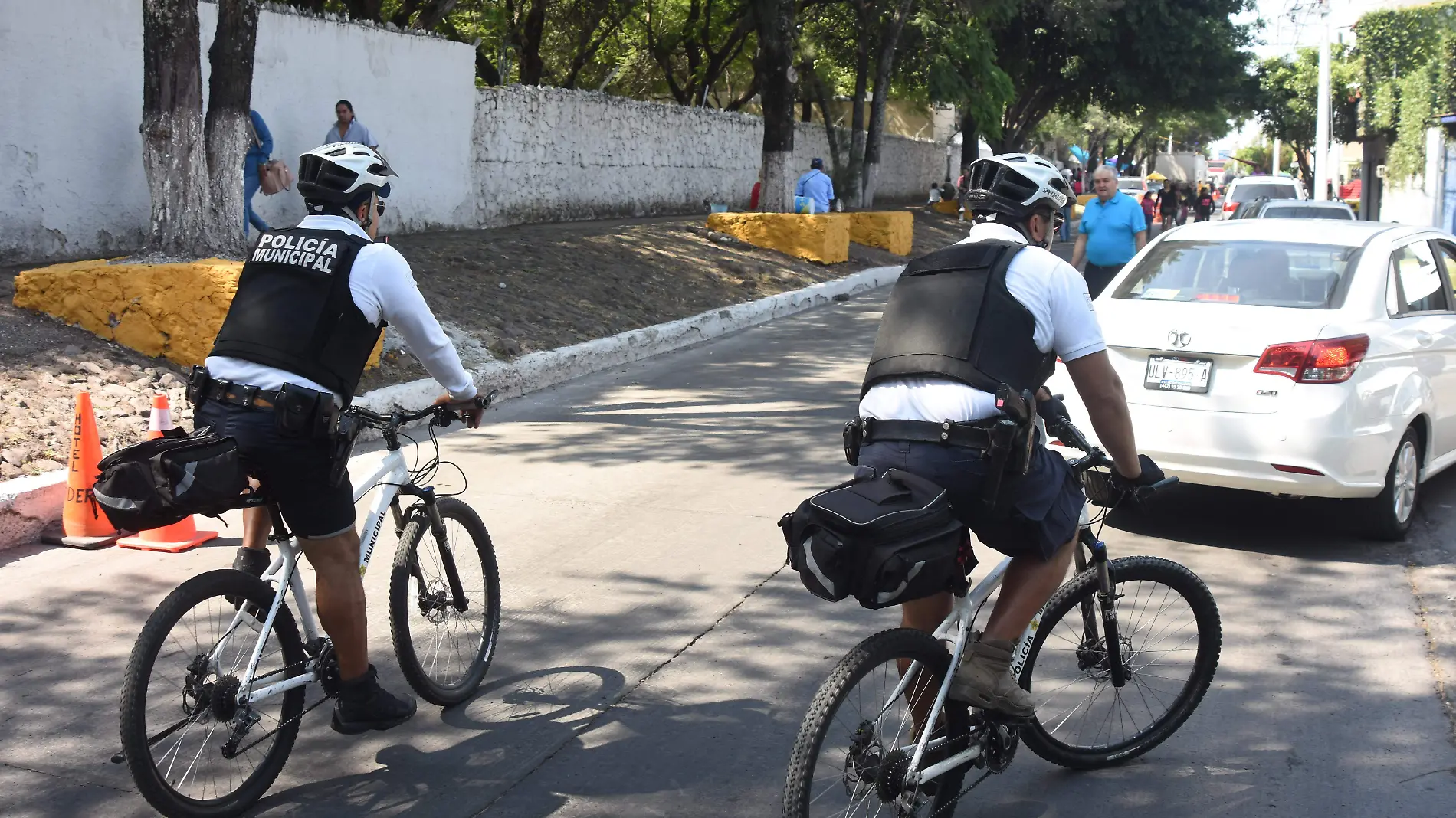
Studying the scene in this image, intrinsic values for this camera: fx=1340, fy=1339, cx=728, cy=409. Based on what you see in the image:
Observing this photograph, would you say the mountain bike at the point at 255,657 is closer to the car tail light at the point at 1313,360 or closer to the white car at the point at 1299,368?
the white car at the point at 1299,368

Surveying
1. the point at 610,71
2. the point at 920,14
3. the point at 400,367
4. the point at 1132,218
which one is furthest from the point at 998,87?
the point at 400,367

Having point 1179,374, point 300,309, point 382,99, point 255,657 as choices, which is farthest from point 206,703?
point 382,99

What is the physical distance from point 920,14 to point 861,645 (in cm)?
2935

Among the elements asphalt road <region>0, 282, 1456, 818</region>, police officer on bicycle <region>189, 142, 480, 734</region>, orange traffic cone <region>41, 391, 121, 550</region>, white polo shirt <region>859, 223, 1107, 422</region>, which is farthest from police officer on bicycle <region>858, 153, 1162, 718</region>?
orange traffic cone <region>41, 391, 121, 550</region>

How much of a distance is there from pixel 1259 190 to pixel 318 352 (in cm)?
2837

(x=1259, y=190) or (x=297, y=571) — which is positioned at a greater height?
(x=1259, y=190)

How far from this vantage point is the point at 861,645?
3068mm

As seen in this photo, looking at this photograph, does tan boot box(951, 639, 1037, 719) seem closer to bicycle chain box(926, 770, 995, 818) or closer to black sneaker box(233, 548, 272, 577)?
bicycle chain box(926, 770, 995, 818)

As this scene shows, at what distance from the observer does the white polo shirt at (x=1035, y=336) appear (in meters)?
3.22

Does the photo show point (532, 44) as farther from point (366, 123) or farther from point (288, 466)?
point (288, 466)

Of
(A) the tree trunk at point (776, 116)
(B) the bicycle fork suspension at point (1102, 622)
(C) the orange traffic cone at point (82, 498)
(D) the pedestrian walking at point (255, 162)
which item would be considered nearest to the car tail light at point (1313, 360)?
(B) the bicycle fork suspension at point (1102, 622)

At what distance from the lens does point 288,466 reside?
3.65 meters

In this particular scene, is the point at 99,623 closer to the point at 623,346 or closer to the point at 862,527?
the point at 862,527

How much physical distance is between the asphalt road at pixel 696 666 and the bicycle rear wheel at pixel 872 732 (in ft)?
2.03
